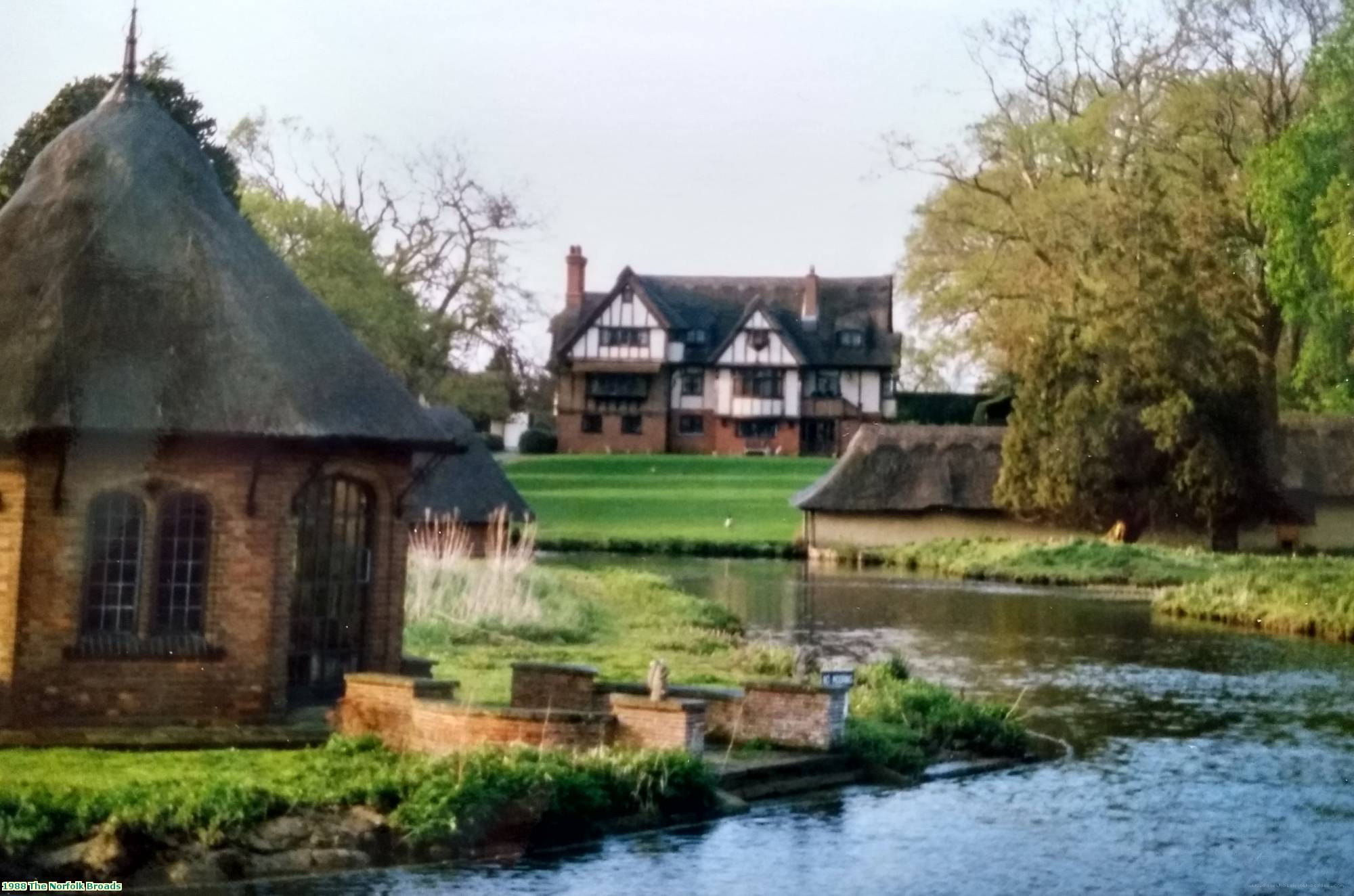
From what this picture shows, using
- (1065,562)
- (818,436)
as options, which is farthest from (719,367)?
(1065,562)

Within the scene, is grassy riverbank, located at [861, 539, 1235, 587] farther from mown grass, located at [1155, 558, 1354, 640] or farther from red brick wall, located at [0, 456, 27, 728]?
red brick wall, located at [0, 456, 27, 728]

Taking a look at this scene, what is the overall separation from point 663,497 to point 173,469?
61056 mm

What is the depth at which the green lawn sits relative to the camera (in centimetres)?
7162

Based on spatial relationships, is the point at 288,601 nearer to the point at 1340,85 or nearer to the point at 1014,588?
the point at 1014,588

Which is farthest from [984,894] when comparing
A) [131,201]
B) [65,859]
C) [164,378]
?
[131,201]

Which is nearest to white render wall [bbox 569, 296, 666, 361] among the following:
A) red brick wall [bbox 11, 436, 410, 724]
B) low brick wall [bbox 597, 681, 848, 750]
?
low brick wall [bbox 597, 681, 848, 750]

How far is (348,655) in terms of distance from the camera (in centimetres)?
2120

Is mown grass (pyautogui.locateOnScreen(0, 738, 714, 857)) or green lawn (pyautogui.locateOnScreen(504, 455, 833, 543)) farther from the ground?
green lawn (pyautogui.locateOnScreen(504, 455, 833, 543))

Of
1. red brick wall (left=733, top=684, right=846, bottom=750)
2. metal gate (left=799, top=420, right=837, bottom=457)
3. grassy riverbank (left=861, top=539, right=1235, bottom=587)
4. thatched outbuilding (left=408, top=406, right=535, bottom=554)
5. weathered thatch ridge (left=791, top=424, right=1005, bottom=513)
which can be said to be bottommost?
red brick wall (left=733, top=684, right=846, bottom=750)

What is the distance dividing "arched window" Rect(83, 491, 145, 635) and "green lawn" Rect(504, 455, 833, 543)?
47.7 metres

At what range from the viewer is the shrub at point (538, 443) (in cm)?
9800

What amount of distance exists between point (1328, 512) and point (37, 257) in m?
53.0

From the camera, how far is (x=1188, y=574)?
55031 mm

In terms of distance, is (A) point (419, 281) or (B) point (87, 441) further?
(A) point (419, 281)
